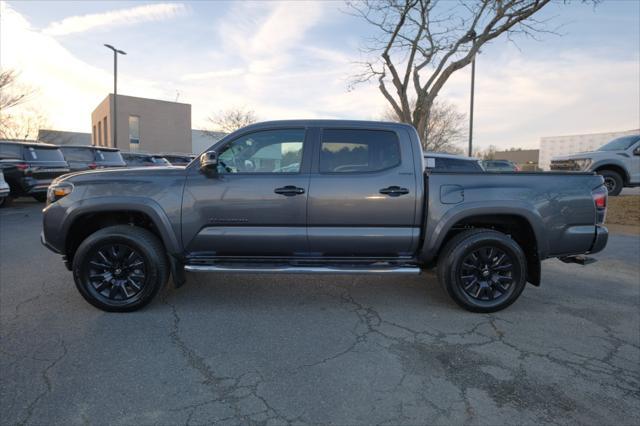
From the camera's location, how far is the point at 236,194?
3.76 meters

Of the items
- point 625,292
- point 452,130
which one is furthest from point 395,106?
point 452,130

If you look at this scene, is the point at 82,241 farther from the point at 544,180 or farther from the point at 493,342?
the point at 544,180

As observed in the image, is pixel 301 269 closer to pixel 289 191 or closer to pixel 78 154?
pixel 289 191

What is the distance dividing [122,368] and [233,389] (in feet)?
2.95

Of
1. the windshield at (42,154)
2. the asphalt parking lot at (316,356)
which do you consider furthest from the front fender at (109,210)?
the windshield at (42,154)

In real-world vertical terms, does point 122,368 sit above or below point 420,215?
below

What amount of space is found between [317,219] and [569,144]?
173ft

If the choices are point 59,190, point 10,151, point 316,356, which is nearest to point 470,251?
point 316,356

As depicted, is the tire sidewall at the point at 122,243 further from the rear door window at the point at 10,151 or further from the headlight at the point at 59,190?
the rear door window at the point at 10,151

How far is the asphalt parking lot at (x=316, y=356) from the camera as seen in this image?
7.75 feet

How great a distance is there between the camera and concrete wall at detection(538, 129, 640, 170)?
139 feet

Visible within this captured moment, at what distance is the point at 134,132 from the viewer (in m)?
42.3

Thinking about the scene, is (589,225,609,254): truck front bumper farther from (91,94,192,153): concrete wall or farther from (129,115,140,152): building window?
(129,115,140,152): building window

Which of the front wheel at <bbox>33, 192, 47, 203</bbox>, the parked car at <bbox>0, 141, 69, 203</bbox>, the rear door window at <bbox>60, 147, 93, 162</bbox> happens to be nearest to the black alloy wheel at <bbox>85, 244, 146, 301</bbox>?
the parked car at <bbox>0, 141, 69, 203</bbox>
